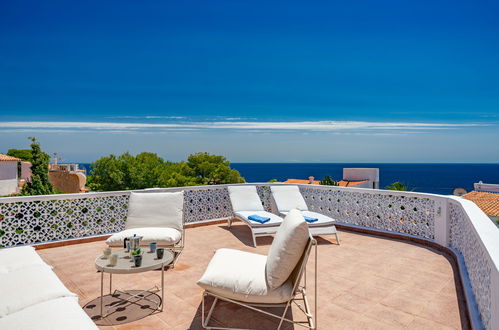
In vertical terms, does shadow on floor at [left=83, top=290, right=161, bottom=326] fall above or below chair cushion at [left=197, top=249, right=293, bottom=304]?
below

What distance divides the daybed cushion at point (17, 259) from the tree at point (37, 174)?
23720 millimetres

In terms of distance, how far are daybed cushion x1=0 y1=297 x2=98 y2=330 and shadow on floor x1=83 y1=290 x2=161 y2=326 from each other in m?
0.94

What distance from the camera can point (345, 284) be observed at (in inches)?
140

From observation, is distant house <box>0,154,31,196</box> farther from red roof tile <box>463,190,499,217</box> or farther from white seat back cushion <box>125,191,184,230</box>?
red roof tile <box>463,190,499,217</box>

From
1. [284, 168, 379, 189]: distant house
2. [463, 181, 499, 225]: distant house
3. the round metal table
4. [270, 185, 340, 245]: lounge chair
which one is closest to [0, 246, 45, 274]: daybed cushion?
the round metal table

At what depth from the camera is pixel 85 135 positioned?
96.7 ft

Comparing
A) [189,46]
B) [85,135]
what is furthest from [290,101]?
[85,135]

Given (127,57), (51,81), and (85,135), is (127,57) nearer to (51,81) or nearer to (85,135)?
(51,81)

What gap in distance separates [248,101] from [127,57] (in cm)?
1001

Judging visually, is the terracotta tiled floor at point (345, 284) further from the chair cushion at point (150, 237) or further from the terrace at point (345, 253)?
the chair cushion at point (150, 237)

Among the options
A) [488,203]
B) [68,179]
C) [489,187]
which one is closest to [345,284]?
[489,187]

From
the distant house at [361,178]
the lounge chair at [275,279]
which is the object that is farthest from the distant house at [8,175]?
the lounge chair at [275,279]

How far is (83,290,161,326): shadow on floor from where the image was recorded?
2.81 metres

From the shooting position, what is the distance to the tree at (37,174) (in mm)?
23344
